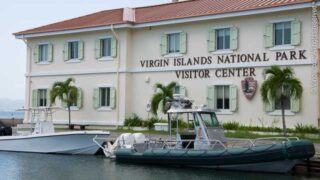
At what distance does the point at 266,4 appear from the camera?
28.5 metres

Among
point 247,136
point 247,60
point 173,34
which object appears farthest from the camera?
point 173,34

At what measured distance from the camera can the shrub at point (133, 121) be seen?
33156mm

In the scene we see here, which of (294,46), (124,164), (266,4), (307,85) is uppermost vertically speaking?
(266,4)

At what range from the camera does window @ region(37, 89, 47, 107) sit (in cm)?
3808

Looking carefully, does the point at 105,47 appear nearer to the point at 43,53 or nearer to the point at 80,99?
the point at 80,99

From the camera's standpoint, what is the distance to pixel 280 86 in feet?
87.0

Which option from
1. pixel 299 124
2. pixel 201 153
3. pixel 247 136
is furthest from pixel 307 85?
pixel 201 153

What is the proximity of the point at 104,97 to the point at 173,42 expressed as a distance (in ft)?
17.7

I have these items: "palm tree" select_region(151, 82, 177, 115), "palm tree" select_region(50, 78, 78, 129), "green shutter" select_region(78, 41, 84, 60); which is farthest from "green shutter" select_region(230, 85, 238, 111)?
"green shutter" select_region(78, 41, 84, 60)

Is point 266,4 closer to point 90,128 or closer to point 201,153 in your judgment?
point 201,153

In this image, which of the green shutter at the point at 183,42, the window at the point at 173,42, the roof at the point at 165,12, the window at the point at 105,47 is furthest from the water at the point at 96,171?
the window at the point at 105,47

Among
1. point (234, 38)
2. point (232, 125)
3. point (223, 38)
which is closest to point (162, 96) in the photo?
point (232, 125)

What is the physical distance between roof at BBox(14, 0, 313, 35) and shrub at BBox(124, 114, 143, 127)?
5200mm

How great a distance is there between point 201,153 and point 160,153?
1792 mm
